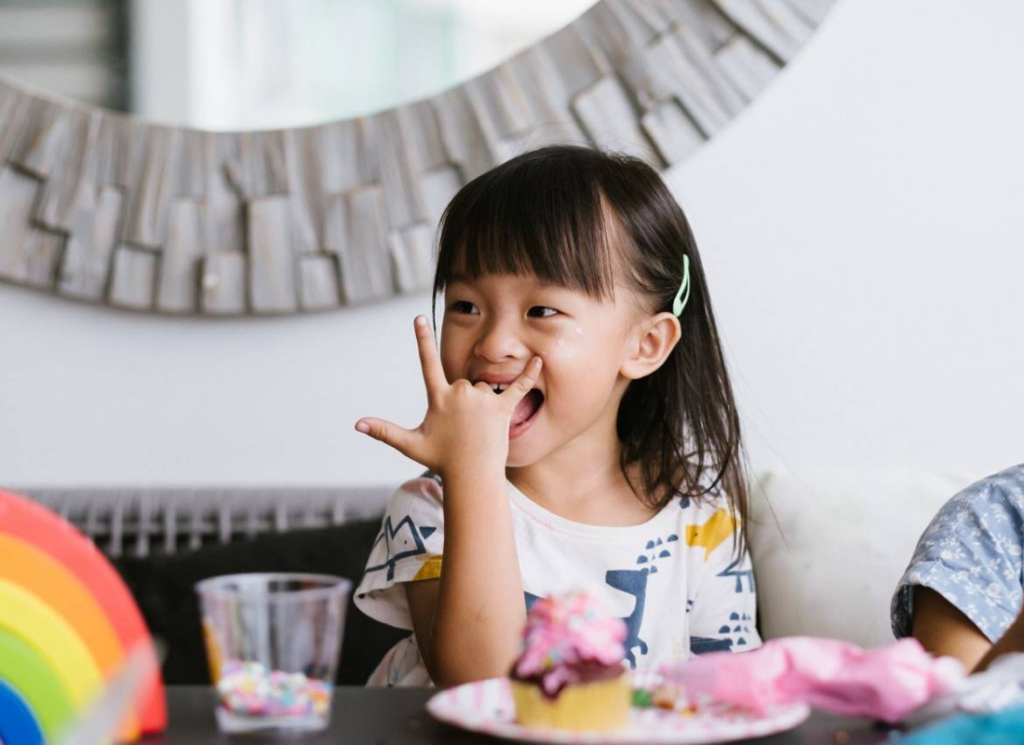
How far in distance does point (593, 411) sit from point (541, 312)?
0.42 ft

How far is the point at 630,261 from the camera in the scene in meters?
1.24

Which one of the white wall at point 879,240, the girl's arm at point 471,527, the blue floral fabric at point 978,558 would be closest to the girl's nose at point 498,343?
the girl's arm at point 471,527

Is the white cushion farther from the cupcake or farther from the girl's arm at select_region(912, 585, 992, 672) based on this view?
the cupcake

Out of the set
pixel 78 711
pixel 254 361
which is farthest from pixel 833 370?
pixel 78 711

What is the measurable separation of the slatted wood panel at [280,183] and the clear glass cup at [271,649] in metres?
1.05

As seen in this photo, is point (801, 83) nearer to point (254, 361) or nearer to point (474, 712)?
point (254, 361)

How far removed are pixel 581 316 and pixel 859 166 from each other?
2.12 feet

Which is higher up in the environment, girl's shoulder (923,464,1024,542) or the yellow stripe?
the yellow stripe

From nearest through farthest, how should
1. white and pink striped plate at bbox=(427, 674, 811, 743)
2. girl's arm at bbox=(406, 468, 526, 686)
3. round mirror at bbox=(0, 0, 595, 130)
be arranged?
white and pink striped plate at bbox=(427, 674, 811, 743) < girl's arm at bbox=(406, 468, 526, 686) < round mirror at bbox=(0, 0, 595, 130)

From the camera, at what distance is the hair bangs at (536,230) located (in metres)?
1.17

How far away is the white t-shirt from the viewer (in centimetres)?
119

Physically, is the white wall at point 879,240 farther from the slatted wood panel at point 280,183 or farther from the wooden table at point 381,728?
the wooden table at point 381,728

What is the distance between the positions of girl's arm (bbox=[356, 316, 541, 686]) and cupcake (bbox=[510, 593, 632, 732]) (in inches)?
12.6

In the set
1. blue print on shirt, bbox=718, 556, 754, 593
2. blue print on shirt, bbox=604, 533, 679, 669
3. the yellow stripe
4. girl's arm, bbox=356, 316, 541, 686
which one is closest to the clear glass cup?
girl's arm, bbox=356, 316, 541, 686
